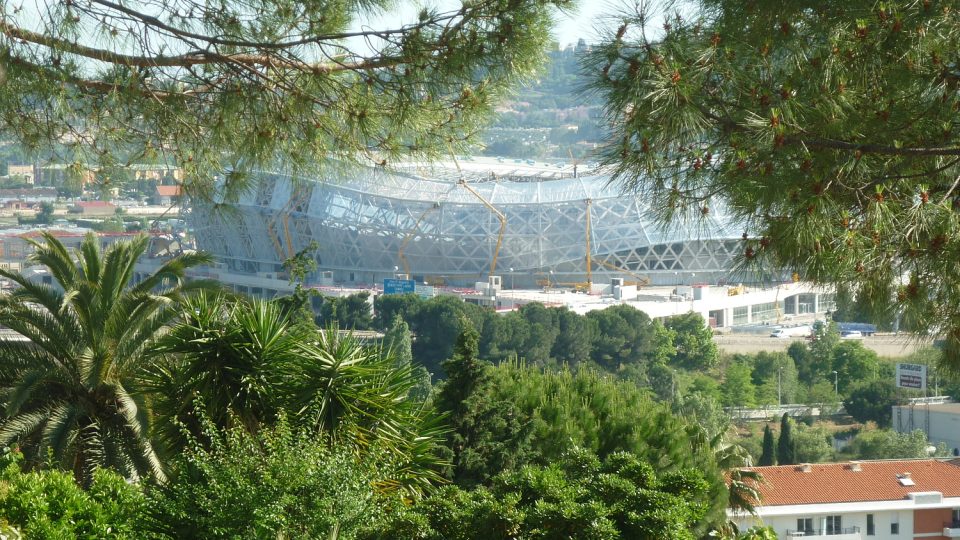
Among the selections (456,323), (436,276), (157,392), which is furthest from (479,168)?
(157,392)

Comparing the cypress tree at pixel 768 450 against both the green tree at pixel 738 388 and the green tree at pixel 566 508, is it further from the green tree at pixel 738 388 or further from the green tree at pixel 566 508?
the green tree at pixel 566 508

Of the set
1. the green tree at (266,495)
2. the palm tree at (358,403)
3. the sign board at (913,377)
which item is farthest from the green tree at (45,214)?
the green tree at (266,495)

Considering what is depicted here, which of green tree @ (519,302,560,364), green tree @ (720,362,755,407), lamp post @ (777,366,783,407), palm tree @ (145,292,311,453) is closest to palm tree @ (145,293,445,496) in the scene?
palm tree @ (145,292,311,453)

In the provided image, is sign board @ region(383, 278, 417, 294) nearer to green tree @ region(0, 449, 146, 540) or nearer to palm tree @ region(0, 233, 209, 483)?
palm tree @ region(0, 233, 209, 483)

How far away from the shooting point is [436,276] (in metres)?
70.8

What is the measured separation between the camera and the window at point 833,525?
23.6 m

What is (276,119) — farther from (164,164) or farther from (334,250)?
(334,250)

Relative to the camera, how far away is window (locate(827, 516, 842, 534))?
2364 centimetres

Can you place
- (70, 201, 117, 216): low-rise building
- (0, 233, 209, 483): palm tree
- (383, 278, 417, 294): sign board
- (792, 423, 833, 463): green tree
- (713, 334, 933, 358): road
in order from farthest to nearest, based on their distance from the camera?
(70, 201, 117, 216): low-rise building → (383, 278, 417, 294): sign board → (713, 334, 933, 358): road → (792, 423, 833, 463): green tree → (0, 233, 209, 483): palm tree

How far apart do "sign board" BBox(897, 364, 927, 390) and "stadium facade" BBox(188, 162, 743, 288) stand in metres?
16.7

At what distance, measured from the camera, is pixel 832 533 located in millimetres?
23625

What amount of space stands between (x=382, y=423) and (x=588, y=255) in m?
59.4

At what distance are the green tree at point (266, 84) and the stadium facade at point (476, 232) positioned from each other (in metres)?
53.4

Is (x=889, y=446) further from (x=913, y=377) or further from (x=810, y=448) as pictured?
(x=913, y=377)
